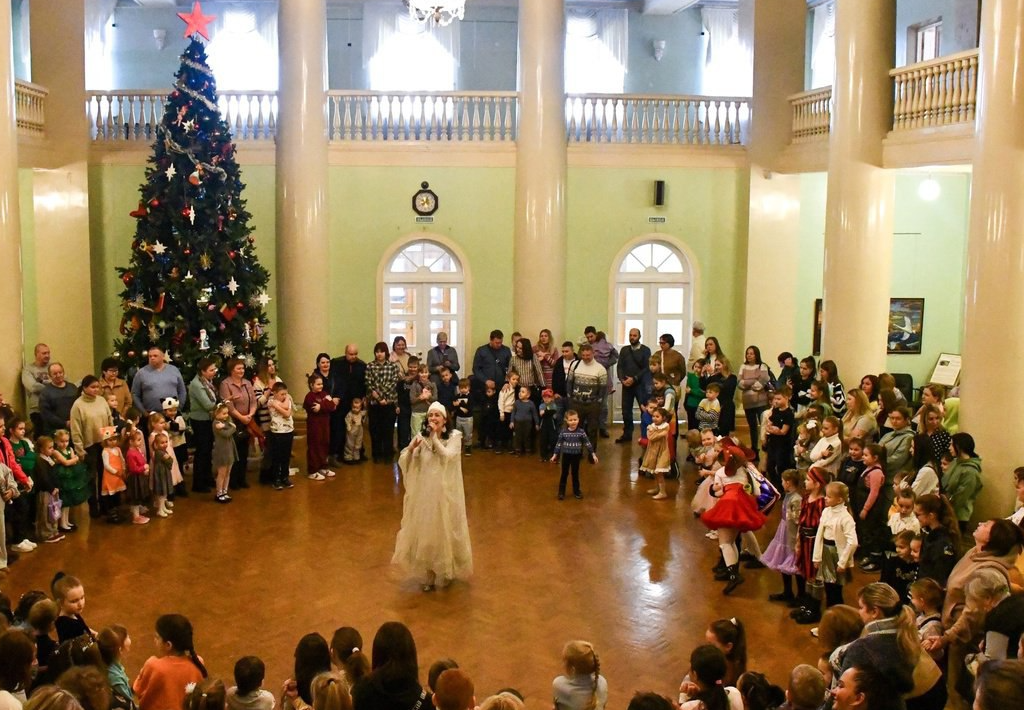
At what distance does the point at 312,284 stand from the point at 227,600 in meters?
7.84

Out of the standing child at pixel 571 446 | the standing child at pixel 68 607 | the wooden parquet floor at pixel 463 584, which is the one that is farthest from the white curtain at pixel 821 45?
the standing child at pixel 68 607

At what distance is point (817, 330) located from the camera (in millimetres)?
17969

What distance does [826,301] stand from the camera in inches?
563

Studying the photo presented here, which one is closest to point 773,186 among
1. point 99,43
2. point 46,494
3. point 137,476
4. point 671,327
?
point 671,327

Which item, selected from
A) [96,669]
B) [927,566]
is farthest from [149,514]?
[927,566]

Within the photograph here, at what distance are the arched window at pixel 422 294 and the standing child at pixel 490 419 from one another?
2596mm

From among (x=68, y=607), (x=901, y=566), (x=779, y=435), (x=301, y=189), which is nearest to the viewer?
(x=68, y=607)

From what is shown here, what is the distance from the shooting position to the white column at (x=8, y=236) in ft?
41.1

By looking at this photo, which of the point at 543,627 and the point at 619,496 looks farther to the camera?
the point at 619,496

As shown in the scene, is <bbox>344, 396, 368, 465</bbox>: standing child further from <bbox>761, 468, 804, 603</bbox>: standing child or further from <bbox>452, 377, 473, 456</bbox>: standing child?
<bbox>761, 468, 804, 603</bbox>: standing child

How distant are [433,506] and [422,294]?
27.5 feet

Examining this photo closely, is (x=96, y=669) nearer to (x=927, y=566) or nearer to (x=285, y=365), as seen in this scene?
(x=927, y=566)

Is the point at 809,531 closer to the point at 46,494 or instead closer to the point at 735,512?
the point at 735,512

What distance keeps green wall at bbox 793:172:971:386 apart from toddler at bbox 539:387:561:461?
5132mm
